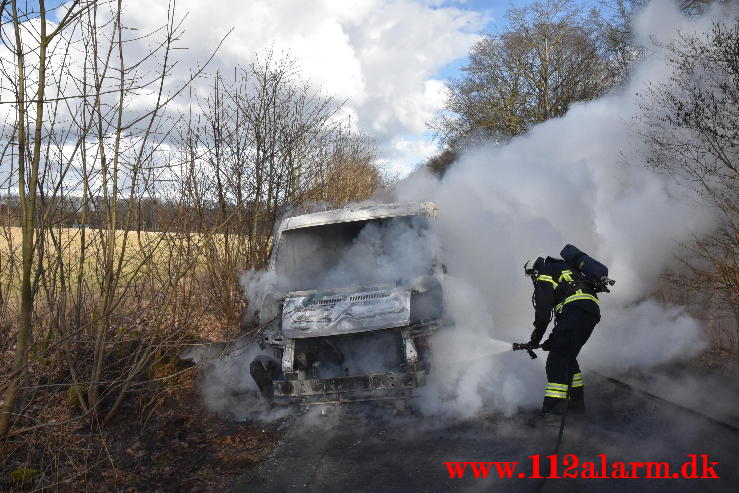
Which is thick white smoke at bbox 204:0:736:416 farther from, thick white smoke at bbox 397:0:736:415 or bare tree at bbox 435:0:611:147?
bare tree at bbox 435:0:611:147

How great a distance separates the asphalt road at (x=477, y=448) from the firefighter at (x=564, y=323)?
33 centimetres

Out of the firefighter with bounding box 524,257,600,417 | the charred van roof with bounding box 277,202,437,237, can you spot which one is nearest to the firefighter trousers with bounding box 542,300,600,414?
the firefighter with bounding box 524,257,600,417

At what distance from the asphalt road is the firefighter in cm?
33

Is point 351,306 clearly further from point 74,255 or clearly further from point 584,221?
point 584,221

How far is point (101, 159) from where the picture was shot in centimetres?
425

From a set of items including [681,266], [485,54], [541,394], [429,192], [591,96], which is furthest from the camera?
[485,54]

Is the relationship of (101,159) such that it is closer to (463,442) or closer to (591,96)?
(463,442)

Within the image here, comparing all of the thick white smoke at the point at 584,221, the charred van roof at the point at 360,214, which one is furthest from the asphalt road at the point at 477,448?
the charred van roof at the point at 360,214

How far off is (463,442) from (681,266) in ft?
22.2

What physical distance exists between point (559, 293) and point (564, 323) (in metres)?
0.34

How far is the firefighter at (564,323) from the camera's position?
494cm

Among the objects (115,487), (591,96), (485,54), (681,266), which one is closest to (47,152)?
(115,487)

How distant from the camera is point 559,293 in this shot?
5254 millimetres

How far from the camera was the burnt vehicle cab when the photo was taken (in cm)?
533
